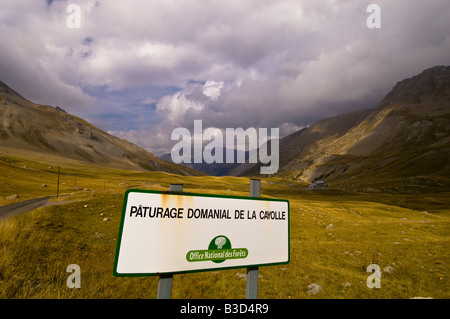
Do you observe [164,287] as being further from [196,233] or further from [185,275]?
[185,275]

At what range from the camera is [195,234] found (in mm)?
5152

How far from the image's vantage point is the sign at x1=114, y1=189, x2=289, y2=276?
4539 mm

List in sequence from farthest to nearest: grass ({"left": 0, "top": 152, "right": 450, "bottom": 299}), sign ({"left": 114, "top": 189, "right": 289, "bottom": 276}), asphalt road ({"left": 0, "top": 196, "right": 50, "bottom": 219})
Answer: asphalt road ({"left": 0, "top": 196, "right": 50, "bottom": 219}), grass ({"left": 0, "top": 152, "right": 450, "bottom": 299}), sign ({"left": 114, "top": 189, "right": 289, "bottom": 276})

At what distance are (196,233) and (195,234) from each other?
1.2 inches

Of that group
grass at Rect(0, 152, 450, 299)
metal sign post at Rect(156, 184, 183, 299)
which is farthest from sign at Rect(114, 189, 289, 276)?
grass at Rect(0, 152, 450, 299)

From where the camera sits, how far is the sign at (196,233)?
4539 mm

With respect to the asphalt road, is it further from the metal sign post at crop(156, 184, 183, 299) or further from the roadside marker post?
the metal sign post at crop(156, 184, 183, 299)

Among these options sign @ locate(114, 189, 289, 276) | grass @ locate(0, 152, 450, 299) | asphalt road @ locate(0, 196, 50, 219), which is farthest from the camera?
asphalt road @ locate(0, 196, 50, 219)

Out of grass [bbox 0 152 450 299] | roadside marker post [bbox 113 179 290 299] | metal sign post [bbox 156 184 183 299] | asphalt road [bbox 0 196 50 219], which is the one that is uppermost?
roadside marker post [bbox 113 179 290 299]

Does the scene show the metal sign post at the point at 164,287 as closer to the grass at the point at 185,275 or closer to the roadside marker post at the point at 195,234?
the roadside marker post at the point at 195,234

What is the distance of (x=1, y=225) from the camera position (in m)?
10.6

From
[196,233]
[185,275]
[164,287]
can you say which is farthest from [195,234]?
[185,275]

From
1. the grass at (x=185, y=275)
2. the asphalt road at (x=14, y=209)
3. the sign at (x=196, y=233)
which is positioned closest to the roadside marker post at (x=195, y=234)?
the sign at (x=196, y=233)
